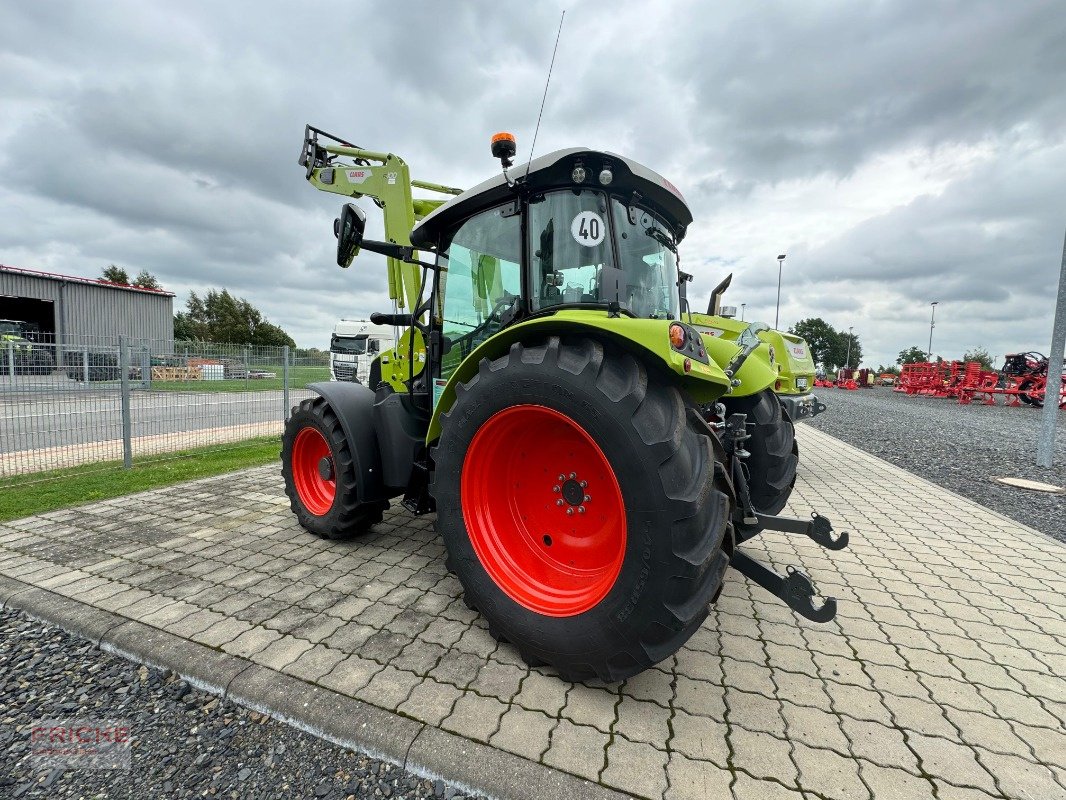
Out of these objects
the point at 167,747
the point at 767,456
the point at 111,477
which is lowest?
the point at 167,747

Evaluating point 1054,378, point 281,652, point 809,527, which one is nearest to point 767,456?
point 809,527

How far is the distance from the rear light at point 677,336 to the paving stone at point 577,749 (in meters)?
1.47

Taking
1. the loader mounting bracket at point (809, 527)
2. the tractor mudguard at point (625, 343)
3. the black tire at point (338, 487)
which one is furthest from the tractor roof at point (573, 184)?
the loader mounting bracket at point (809, 527)

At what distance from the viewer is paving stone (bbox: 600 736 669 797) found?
5.13 feet

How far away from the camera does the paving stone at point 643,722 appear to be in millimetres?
1786

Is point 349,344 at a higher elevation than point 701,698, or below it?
higher

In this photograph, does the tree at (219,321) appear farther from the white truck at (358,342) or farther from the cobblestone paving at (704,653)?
the cobblestone paving at (704,653)

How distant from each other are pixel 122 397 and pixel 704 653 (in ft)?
22.2

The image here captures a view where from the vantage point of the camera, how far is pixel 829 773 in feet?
5.39

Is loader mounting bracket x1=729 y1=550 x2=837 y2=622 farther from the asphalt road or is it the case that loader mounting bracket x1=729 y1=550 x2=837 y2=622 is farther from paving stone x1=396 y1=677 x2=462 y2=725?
the asphalt road

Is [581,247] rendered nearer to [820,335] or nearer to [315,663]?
[315,663]

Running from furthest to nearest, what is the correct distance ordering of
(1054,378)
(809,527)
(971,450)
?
(971,450)
(1054,378)
(809,527)

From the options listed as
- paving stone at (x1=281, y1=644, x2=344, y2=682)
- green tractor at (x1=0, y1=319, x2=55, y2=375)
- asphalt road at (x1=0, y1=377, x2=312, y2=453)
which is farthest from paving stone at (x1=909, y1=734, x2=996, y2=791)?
green tractor at (x1=0, y1=319, x2=55, y2=375)

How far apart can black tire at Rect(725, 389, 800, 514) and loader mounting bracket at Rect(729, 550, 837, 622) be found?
1076 millimetres
